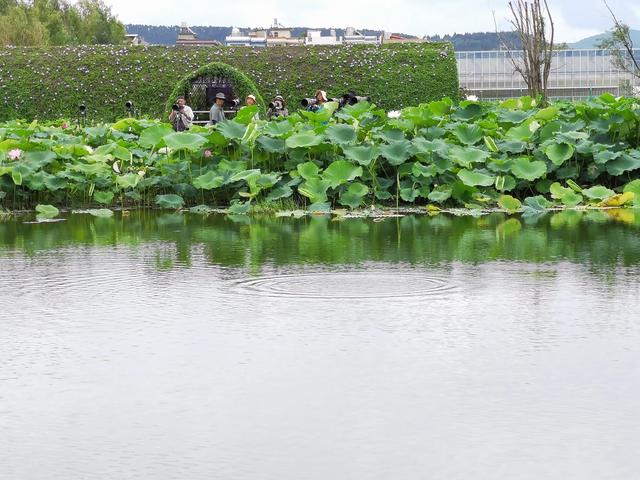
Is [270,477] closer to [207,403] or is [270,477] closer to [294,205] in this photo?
[207,403]

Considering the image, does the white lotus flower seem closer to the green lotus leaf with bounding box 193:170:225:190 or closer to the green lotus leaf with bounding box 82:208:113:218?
the green lotus leaf with bounding box 193:170:225:190

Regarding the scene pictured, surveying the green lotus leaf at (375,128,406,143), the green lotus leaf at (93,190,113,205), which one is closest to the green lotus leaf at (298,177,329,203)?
the green lotus leaf at (375,128,406,143)

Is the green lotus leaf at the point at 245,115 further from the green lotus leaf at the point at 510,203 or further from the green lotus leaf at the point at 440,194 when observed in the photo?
the green lotus leaf at the point at 510,203

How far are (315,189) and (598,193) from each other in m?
2.54

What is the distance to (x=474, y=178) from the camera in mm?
11469

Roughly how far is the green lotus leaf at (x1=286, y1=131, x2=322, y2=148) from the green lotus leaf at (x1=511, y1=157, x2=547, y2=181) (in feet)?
5.97

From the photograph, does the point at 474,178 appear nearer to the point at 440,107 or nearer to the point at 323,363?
the point at 440,107

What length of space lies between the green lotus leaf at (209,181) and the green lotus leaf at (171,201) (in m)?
0.21

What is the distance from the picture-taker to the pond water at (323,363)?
3.34m

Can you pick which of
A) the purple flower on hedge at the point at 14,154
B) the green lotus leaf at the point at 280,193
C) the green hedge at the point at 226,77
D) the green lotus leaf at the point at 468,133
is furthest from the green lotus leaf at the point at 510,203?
the green hedge at the point at 226,77

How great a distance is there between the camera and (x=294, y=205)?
37.8 feet

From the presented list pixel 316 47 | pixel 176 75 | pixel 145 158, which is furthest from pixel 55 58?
pixel 145 158

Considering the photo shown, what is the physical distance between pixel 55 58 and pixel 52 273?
30.1 metres

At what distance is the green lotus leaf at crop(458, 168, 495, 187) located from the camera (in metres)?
11.4
